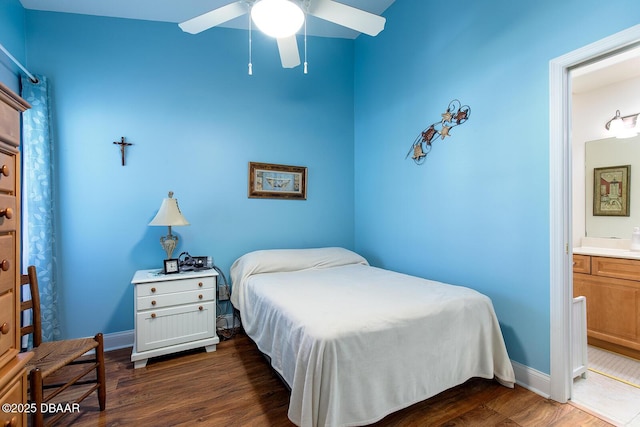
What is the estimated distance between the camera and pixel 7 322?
1.00 metres

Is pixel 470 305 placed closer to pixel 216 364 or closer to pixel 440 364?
pixel 440 364

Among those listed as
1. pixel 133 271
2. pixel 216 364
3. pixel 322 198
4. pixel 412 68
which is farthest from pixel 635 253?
pixel 133 271

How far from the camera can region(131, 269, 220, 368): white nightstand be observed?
7.54 feet

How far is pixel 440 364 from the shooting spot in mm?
1687

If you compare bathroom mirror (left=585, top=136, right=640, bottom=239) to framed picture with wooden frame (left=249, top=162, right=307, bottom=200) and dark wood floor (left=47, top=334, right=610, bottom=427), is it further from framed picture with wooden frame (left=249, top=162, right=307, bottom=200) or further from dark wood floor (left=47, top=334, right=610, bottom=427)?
framed picture with wooden frame (left=249, top=162, right=307, bottom=200)

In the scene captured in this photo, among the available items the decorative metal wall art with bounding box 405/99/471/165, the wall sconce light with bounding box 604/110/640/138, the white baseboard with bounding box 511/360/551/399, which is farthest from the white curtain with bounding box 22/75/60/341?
the wall sconce light with bounding box 604/110/640/138

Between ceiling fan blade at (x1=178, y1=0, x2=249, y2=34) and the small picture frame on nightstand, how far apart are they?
1.77m

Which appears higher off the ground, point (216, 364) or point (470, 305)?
point (470, 305)

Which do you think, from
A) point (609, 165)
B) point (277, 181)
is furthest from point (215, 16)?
point (609, 165)

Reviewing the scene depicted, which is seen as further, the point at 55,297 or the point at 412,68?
the point at 412,68

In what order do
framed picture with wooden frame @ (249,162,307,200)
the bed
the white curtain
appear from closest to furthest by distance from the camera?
the bed → the white curtain → framed picture with wooden frame @ (249,162,307,200)

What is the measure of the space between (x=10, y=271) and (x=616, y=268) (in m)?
3.93

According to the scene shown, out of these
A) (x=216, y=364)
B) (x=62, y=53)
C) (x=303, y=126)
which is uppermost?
(x=62, y=53)

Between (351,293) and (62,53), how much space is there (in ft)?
10.2
